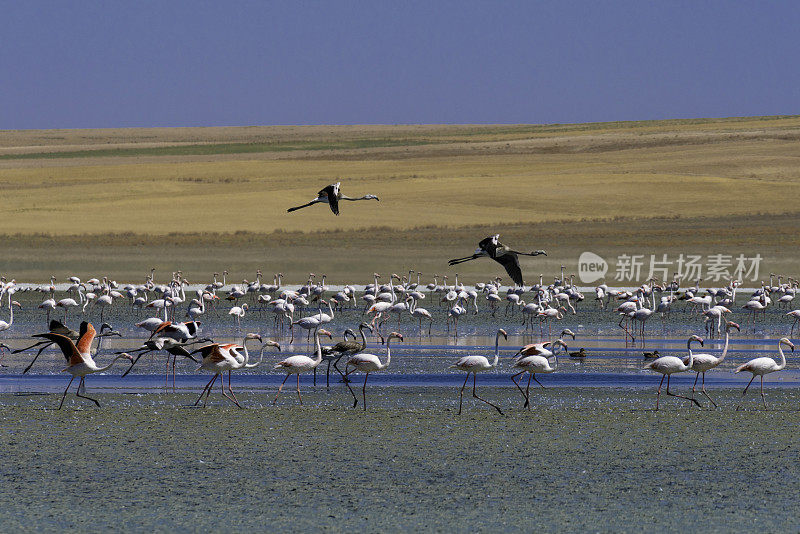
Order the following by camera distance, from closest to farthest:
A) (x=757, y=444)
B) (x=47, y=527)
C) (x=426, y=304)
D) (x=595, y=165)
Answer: (x=47, y=527) → (x=757, y=444) → (x=426, y=304) → (x=595, y=165)

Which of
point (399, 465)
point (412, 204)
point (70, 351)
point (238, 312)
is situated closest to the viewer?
point (399, 465)

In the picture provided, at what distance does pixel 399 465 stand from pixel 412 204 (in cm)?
4771

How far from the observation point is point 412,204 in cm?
5791

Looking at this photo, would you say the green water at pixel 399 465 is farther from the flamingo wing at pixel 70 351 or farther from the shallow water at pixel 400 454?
the flamingo wing at pixel 70 351

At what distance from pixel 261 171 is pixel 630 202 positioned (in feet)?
89.4

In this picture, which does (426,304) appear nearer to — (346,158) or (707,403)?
(707,403)

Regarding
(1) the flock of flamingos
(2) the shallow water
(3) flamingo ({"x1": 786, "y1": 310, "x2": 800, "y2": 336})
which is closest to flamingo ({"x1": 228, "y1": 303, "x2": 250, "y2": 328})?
(1) the flock of flamingos

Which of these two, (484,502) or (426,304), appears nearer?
(484,502)

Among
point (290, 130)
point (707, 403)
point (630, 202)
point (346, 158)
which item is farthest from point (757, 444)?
point (290, 130)

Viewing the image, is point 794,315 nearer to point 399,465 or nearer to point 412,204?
point 399,465

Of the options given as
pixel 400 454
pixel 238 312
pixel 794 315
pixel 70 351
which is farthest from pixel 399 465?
pixel 794 315

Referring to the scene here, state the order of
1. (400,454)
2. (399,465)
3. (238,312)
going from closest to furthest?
(399,465)
(400,454)
(238,312)

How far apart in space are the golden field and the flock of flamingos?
6.14m

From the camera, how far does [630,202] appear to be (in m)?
57.7
